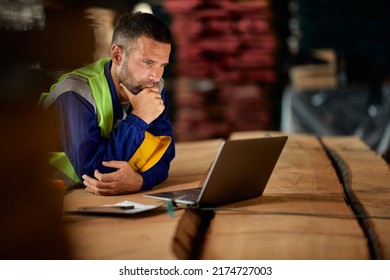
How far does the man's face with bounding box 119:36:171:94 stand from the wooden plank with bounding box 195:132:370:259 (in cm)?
46

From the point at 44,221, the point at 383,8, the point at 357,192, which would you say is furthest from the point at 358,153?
the point at 383,8

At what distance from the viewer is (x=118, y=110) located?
1.92 metres

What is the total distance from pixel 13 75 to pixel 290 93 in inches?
236

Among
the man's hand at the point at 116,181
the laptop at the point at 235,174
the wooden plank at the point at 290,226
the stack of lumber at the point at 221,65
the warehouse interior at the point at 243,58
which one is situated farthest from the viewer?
the stack of lumber at the point at 221,65

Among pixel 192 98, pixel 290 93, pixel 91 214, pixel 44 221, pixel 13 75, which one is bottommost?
pixel 290 93

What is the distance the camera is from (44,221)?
1.93 ft

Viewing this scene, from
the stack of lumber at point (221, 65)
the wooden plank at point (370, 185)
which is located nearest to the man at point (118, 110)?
the wooden plank at point (370, 185)

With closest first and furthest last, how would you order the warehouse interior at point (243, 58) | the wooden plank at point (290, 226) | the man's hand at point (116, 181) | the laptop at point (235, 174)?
the warehouse interior at point (243, 58)
the wooden plank at point (290, 226)
the laptop at point (235, 174)
the man's hand at point (116, 181)

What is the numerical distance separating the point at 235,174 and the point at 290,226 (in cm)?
27

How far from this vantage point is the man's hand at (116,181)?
178cm

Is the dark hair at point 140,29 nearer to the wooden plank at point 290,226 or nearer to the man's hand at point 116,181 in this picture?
the man's hand at point 116,181

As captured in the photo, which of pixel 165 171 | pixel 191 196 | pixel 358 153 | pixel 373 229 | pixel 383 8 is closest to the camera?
pixel 373 229

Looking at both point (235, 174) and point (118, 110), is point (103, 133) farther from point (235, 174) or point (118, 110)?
point (235, 174)
